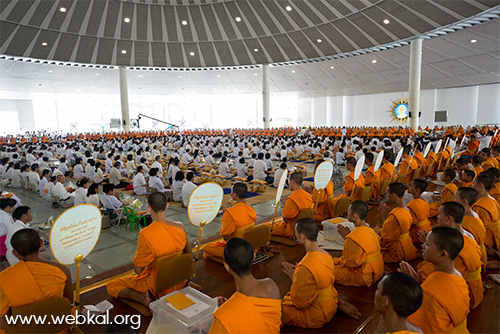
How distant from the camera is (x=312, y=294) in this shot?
9.62 feet

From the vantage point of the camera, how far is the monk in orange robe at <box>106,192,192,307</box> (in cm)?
338

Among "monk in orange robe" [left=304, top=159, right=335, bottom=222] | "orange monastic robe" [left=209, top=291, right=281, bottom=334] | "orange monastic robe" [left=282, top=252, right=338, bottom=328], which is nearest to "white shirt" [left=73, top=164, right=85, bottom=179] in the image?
"monk in orange robe" [left=304, top=159, right=335, bottom=222]

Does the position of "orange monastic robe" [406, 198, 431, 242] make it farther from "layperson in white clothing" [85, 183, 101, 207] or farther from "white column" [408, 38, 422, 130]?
"white column" [408, 38, 422, 130]

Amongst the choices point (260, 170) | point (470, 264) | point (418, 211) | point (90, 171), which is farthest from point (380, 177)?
point (90, 171)

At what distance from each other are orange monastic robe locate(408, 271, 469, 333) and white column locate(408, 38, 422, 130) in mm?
20133

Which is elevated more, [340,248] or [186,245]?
[186,245]

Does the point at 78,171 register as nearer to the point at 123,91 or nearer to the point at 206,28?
the point at 123,91

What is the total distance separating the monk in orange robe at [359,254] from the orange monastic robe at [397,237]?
0.62m

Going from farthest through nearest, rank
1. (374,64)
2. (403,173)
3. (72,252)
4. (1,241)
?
1. (374,64)
2. (403,173)
3. (1,241)
4. (72,252)

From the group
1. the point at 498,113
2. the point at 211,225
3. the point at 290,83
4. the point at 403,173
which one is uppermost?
the point at 290,83

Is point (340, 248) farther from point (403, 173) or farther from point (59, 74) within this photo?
point (59, 74)

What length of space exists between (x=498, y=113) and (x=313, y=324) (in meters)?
30.9

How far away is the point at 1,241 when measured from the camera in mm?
5020

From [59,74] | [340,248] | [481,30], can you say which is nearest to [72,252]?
[340,248]
